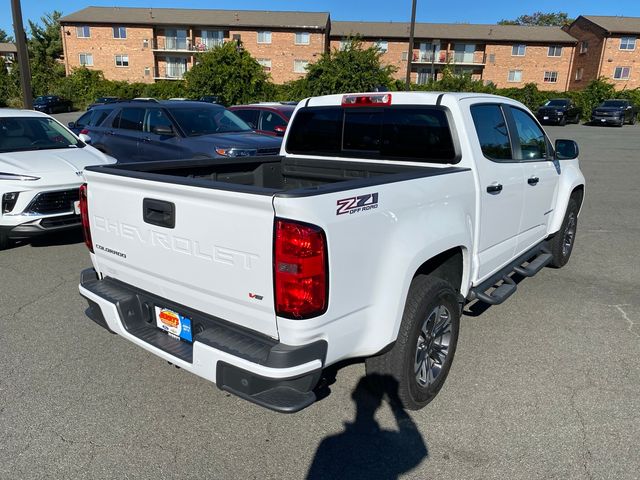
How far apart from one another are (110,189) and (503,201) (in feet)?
9.05

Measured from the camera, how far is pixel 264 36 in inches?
1975

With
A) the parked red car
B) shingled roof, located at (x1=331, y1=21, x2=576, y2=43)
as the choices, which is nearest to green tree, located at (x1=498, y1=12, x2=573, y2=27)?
shingled roof, located at (x1=331, y1=21, x2=576, y2=43)

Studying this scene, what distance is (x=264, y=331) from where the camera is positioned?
237 centimetres

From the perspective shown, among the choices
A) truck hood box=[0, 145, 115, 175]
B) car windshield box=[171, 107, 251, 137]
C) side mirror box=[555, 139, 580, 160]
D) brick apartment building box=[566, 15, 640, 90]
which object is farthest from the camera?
brick apartment building box=[566, 15, 640, 90]

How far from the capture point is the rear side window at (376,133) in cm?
351

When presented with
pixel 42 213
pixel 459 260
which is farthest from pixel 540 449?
pixel 42 213

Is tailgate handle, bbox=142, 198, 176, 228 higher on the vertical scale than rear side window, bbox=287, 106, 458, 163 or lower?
lower

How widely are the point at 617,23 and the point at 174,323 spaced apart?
200 ft

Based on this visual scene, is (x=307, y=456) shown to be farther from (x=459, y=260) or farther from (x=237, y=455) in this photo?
(x=459, y=260)

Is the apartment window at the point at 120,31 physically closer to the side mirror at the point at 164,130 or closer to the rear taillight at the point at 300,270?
the side mirror at the point at 164,130

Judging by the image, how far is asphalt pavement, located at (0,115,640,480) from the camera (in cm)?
259

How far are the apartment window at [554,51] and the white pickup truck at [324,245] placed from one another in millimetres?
56995

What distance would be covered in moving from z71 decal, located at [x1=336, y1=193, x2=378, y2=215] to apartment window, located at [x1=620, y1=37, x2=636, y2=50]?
58190mm

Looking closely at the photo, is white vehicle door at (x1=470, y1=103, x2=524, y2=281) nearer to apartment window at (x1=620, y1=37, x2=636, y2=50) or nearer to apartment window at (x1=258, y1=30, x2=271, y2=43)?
apartment window at (x1=258, y1=30, x2=271, y2=43)
